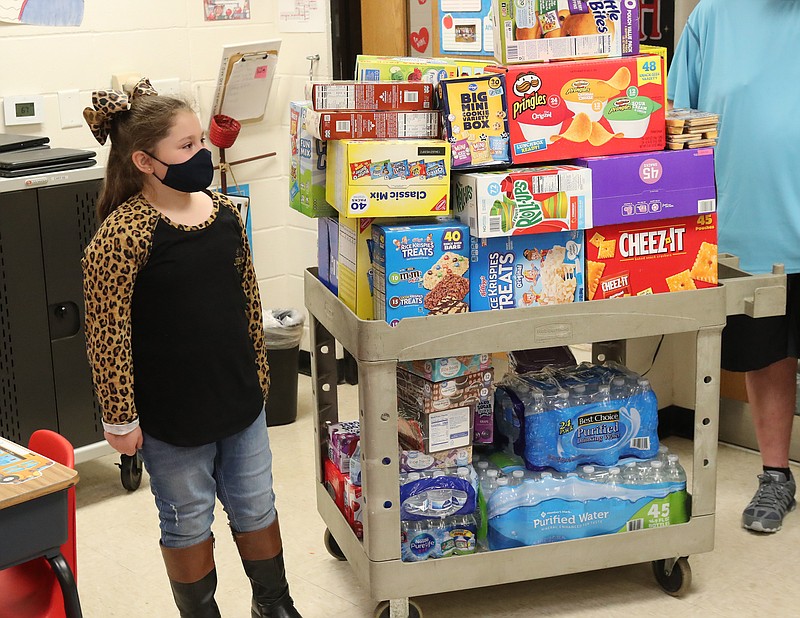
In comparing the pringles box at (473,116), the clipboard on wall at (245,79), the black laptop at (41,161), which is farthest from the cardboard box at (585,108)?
the clipboard on wall at (245,79)

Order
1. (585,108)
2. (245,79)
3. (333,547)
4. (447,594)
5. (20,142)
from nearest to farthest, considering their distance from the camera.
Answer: (585,108), (447,594), (333,547), (20,142), (245,79)

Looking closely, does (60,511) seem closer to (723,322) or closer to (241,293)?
(241,293)

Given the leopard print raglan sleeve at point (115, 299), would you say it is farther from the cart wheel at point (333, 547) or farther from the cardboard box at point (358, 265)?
the cart wheel at point (333, 547)

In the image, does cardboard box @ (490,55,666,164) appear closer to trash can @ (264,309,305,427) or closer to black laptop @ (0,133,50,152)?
black laptop @ (0,133,50,152)

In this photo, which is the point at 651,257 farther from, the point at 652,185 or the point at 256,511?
the point at 256,511

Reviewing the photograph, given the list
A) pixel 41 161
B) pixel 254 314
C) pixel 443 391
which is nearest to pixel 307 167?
pixel 254 314

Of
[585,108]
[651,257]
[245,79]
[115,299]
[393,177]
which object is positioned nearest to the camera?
[115,299]

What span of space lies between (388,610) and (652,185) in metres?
1.16

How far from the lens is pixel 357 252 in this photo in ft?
7.79

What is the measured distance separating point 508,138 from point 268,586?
3.72 ft

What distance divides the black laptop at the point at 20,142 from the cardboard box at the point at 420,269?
147 centimetres

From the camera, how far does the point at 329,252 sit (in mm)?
2623

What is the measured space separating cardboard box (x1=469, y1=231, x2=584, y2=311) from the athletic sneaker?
3.39ft

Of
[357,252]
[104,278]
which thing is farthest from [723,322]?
[104,278]
